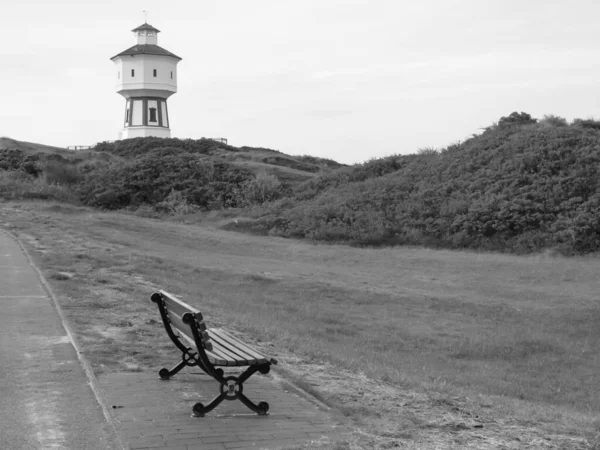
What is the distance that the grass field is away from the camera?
23.0ft

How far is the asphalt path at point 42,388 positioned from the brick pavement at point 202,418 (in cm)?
19

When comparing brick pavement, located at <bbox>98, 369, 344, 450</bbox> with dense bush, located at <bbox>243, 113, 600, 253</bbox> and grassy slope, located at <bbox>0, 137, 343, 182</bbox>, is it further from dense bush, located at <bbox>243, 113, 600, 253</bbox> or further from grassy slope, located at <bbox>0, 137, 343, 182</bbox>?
grassy slope, located at <bbox>0, 137, 343, 182</bbox>

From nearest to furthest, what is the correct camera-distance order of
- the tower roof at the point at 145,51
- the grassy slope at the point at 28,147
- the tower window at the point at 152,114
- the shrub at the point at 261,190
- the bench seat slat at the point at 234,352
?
1. the bench seat slat at the point at 234,352
2. the shrub at the point at 261,190
3. the grassy slope at the point at 28,147
4. the tower roof at the point at 145,51
5. the tower window at the point at 152,114

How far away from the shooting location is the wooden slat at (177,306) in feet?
18.6

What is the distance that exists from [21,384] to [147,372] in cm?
103

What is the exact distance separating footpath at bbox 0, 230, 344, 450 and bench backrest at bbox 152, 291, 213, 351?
0.54 meters

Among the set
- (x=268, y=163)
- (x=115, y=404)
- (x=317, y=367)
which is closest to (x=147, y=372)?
(x=115, y=404)

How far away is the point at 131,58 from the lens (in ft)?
177

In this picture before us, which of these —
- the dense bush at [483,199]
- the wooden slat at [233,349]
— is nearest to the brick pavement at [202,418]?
the wooden slat at [233,349]

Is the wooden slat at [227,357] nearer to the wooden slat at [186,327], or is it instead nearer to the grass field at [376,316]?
the wooden slat at [186,327]

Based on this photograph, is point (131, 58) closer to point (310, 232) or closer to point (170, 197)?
point (170, 197)

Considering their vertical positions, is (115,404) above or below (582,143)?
below

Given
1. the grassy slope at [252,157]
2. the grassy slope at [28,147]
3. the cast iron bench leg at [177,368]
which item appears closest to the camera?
the cast iron bench leg at [177,368]

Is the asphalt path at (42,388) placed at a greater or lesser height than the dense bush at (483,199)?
lesser
